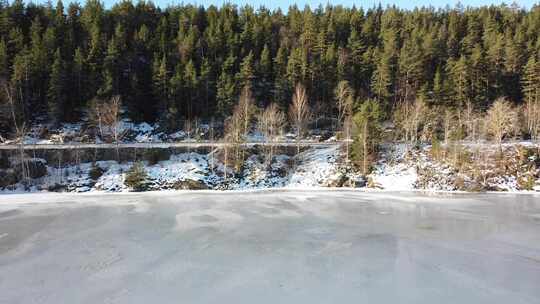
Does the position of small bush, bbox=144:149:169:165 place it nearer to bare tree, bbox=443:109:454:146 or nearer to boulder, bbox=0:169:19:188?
boulder, bbox=0:169:19:188

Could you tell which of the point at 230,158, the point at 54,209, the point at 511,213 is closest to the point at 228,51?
the point at 230,158

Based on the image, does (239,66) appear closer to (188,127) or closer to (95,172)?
(188,127)

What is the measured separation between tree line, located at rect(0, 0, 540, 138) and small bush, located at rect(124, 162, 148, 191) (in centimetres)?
1522

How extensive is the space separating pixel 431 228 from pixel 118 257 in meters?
12.5

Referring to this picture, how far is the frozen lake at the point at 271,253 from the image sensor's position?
9.24m

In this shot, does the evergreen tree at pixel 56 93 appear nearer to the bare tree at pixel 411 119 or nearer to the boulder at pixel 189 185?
the boulder at pixel 189 185

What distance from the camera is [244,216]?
20141 millimetres

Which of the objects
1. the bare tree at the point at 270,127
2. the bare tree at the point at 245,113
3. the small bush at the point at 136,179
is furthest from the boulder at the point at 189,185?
the bare tree at the point at 245,113

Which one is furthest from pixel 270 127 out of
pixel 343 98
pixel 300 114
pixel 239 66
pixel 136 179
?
pixel 239 66

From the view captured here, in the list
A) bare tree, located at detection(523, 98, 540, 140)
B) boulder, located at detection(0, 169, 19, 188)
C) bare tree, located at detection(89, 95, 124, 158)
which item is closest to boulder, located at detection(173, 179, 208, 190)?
bare tree, located at detection(89, 95, 124, 158)

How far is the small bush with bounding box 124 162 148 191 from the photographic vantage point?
33.0 m

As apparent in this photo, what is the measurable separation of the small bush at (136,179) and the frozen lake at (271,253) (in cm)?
902

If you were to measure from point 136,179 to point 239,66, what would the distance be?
3188 cm

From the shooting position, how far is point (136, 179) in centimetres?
3312
